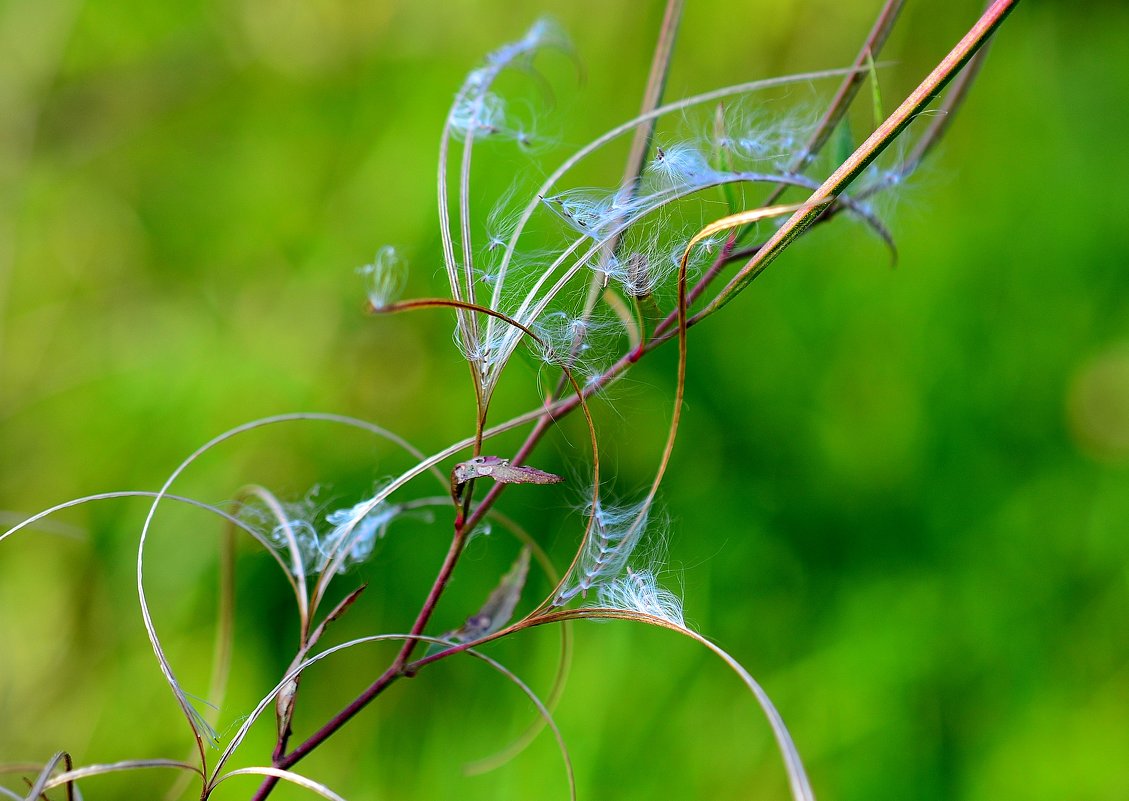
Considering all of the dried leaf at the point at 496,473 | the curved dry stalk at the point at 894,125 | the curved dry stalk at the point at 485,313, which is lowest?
the dried leaf at the point at 496,473

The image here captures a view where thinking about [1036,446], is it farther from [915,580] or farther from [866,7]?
[866,7]

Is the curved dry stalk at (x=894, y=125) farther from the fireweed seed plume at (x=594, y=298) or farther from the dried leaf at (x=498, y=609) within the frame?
the dried leaf at (x=498, y=609)

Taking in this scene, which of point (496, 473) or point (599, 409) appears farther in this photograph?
point (599, 409)

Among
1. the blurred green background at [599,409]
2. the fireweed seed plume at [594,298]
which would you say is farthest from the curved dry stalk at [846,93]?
the blurred green background at [599,409]

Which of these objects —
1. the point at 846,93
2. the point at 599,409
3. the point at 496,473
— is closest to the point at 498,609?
the point at 496,473

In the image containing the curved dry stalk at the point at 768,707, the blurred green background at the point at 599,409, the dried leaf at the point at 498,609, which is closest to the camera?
the curved dry stalk at the point at 768,707

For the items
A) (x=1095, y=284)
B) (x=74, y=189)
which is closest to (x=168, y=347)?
(x=74, y=189)

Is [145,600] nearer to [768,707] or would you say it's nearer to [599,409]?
[768,707]
